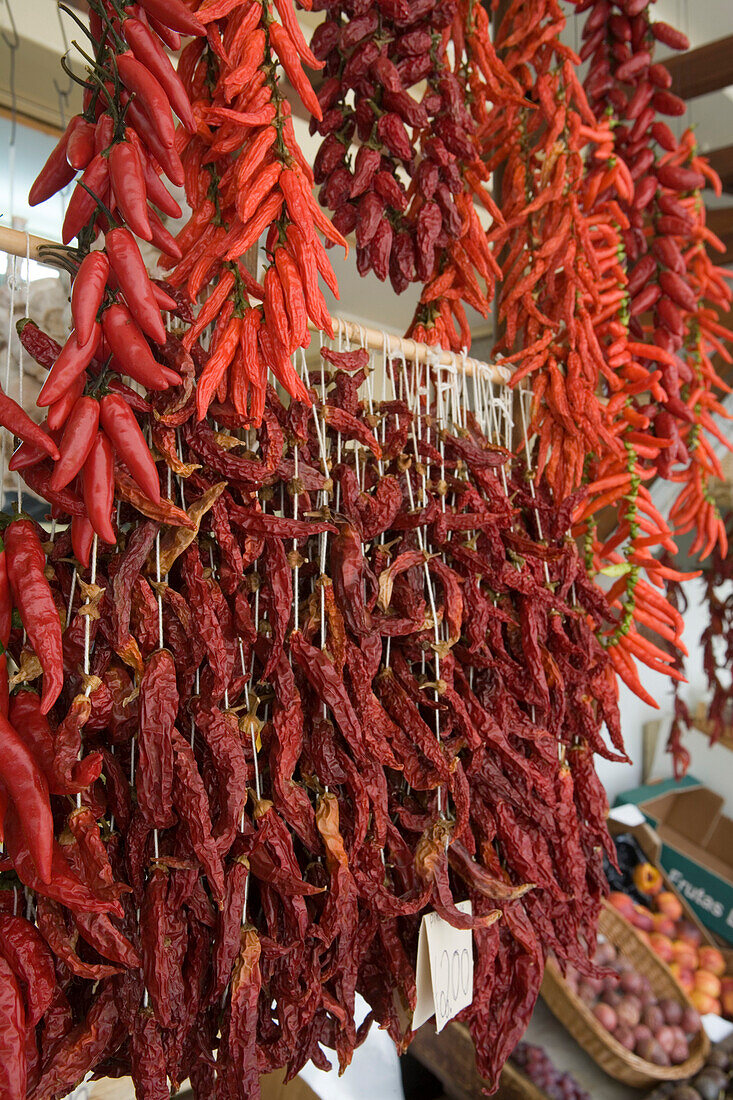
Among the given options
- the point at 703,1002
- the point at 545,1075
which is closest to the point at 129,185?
the point at 545,1075

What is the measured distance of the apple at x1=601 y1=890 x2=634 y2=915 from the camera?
119 inches

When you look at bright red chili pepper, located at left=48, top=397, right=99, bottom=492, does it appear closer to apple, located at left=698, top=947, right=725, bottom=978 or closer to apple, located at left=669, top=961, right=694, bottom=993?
apple, located at left=669, top=961, right=694, bottom=993

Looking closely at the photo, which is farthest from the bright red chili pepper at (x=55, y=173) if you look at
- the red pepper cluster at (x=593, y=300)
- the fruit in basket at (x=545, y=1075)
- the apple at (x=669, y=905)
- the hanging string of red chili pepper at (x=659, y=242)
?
the apple at (x=669, y=905)

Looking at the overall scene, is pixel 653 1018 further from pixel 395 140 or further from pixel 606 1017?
pixel 395 140

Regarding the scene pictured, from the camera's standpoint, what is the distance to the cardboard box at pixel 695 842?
133 inches

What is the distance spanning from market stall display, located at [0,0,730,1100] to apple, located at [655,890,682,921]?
2059 millimetres

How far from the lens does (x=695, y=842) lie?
3877 millimetres

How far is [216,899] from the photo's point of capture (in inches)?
38.3

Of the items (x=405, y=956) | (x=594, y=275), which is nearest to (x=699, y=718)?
(x=594, y=275)

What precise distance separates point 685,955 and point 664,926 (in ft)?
0.40

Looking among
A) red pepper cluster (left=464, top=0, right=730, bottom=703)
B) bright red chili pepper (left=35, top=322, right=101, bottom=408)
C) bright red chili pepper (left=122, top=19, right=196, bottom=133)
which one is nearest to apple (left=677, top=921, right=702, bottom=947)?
red pepper cluster (left=464, top=0, right=730, bottom=703)

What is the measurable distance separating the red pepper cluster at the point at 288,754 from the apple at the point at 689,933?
82.3 inches

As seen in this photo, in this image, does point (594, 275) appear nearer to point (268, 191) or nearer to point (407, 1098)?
point (268, 191)

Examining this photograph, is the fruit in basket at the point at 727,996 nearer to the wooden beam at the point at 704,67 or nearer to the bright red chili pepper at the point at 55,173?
the wooden beam at the point at 704,67
